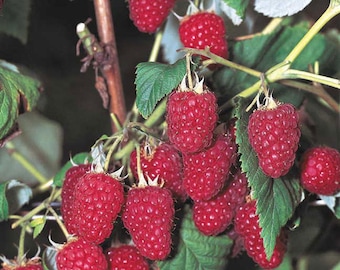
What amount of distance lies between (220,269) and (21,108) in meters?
0.39

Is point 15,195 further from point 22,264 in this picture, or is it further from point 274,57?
point 274,57

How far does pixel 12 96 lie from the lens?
106 centimetres

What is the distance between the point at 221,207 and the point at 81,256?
20 cm

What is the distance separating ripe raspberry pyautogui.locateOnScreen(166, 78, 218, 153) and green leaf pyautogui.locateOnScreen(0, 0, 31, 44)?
1.70ft

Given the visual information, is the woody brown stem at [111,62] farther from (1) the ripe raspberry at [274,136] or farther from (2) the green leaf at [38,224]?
(1) the ripe raspberry at [274,136]

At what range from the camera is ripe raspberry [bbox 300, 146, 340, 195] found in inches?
39.7

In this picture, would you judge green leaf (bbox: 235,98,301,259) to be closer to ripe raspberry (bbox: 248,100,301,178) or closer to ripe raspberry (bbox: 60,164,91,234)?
ripe raspberry (bbox: 248,100,301,178)

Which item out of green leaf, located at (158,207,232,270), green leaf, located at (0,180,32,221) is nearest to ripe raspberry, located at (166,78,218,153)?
green leaf, located at (158,207,232,270)

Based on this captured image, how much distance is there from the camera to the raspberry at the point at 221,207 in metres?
0.98

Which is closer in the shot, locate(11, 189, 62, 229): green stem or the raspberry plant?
the raspberry plant

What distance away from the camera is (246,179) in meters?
1.00

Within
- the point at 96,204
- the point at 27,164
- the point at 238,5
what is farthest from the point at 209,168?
the point at 27,164

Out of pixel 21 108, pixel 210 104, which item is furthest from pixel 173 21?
pixel 210 104

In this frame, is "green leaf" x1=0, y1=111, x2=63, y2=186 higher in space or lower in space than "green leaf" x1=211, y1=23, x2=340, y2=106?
lower
